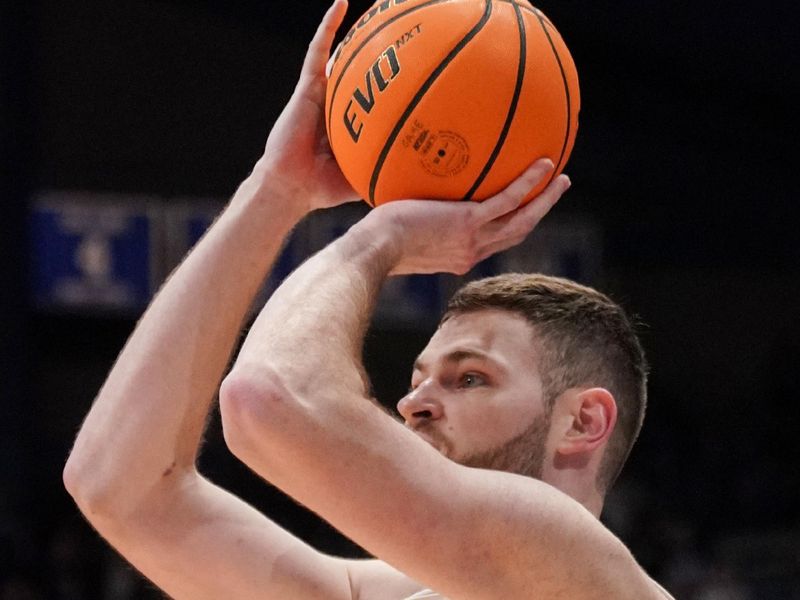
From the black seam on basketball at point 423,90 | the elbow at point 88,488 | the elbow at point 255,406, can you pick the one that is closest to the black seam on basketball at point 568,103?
the black seam on basketball at point 423,90

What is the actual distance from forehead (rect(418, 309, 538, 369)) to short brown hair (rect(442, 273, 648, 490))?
0.06 feet

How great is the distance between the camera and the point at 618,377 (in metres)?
2.59

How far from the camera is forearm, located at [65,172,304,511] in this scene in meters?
2.57

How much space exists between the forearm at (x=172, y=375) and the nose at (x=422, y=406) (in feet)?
1.24

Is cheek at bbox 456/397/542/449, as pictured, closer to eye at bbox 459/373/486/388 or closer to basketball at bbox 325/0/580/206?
eye at bbox 459/373/486/388

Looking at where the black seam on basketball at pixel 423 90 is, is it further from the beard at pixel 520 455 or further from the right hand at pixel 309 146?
the beard at pixel 520 455

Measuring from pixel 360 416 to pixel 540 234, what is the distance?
8118 millimetres

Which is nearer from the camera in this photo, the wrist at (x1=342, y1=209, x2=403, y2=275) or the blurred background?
the wrist at (x1=342, y1=209, x2=403, y2=275)

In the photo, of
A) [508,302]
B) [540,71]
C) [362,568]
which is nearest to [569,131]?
[540,71]

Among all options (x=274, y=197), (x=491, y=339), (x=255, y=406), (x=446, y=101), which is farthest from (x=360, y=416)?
(x=274, y=197)

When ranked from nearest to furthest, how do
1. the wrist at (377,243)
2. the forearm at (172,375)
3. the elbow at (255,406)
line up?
1. the elbow at (255,406)
2. the wrist at (377,243)
3. the forearm at (172,375)

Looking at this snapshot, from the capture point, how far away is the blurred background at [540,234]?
8.87 metres

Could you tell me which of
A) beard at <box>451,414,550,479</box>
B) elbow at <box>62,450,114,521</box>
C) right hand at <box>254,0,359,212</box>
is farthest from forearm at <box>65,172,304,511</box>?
beard at <box>451,414,550,479</box>

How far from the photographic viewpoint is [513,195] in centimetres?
238
